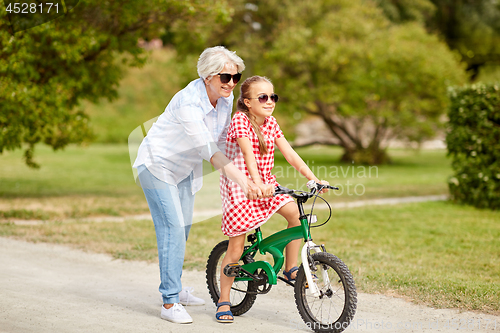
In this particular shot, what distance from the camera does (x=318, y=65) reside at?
65.4ft

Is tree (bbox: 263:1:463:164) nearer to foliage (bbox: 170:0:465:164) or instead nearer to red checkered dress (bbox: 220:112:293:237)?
foliage (bbox: 170:0:465:164)

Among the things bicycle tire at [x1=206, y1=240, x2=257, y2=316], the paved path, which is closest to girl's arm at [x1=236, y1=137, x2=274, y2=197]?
bicycle tire at [x1=206, y1=240, x2=257, y2=316]

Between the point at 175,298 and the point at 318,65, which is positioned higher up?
the point at 318,65

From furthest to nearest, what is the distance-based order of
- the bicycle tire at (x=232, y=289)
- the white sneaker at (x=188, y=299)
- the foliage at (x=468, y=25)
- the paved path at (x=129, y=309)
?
the foliage at (x=468, y=25) < the white sneaker at (x=188, y=299) < the bicycle tire at (x=232, y=289) < the paved path at (x=129, y=309)

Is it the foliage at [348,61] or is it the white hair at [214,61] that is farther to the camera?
the foliage at [348,61]

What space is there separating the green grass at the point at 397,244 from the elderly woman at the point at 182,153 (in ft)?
6.07

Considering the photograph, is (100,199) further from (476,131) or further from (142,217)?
(476,131)

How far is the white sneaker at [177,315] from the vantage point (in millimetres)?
3955

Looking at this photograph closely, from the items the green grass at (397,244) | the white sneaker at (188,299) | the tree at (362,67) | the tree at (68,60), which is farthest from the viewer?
the tree at (362,67)

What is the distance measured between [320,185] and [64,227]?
17.8 ft

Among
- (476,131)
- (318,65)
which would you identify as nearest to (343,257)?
(476,131)

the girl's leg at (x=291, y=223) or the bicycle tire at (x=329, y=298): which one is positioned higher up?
the girl's leg at (x=291, y=223)

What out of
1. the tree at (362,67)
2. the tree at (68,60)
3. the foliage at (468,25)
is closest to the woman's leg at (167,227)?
the tree at (68,60)

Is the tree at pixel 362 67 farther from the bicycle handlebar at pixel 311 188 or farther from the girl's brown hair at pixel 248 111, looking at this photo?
the bicycle handlebar at pixel 311 188
